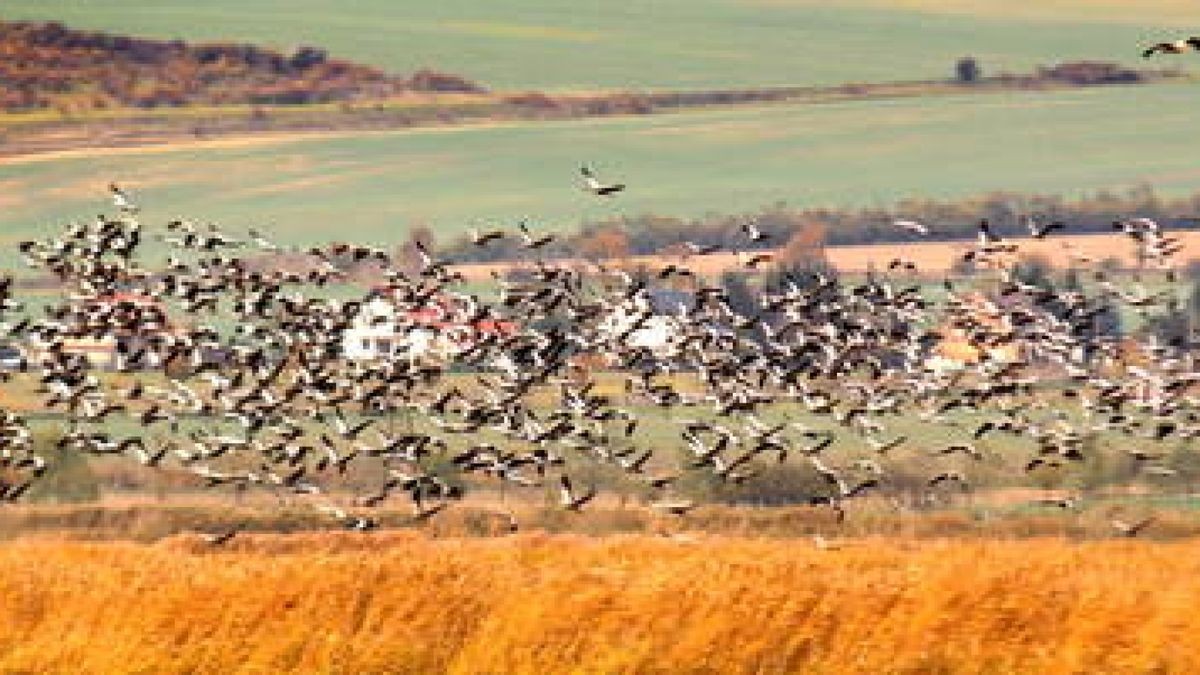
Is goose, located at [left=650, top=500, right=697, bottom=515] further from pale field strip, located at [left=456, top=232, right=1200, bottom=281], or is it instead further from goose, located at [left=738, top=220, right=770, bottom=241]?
pale field strip, located at [left=456, top=232, right=1200, bottom=281]

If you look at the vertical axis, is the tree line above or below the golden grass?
below

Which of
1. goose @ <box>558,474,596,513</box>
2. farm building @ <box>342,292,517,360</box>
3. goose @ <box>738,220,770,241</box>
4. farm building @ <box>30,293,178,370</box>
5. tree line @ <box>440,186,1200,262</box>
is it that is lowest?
tree line @ <box>440,186,1200,262</box>

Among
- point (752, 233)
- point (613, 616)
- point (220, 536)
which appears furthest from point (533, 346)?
point (613, 616)

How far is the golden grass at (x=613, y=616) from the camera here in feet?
107

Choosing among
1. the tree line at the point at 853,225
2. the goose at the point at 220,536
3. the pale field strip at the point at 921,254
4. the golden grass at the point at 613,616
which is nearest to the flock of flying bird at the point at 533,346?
the goose at the point at 220,536

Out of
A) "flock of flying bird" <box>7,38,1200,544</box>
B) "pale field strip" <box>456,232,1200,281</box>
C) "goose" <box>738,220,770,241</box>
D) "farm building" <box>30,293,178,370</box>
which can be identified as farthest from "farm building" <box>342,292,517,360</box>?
"pale field strip" <box>456,232,1200,281</box>

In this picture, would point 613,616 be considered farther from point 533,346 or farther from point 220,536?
point 220,536

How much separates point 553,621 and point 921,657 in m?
4.00

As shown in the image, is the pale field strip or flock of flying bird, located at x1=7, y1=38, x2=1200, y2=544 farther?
the pale field strip

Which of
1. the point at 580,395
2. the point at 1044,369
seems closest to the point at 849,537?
the point at 580,395

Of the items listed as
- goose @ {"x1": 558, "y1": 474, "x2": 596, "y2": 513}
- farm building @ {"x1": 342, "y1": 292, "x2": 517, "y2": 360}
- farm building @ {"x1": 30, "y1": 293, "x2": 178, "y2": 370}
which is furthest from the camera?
goose @ {"x1": 558, "y1": 474, "x2": 596, "y2": 513}

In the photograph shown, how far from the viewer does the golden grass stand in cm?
3275

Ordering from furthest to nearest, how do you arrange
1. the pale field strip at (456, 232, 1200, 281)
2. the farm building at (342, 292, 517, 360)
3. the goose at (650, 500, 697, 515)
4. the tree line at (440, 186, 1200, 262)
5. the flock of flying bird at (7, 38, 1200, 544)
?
1. the tree line at (440, 186, 1200, 262)
2. the pale field strip at (456, 232, 1200, 281)
3. the goose at (650, 500, 697, 515)
4. the farm building at (342, 292, 517, 360)
5. the flock of flying bird at (7, 38, 1200, 544)

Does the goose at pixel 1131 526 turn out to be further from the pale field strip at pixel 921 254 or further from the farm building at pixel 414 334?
the pale field strip at pixel 921 254
